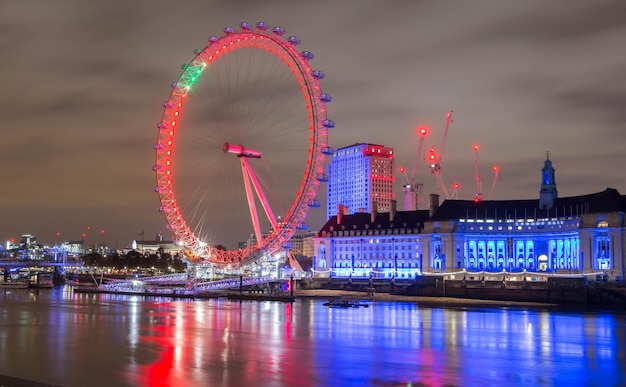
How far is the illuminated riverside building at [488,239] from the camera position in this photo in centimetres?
10856

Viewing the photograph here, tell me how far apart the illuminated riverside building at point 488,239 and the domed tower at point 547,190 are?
0.58 ft

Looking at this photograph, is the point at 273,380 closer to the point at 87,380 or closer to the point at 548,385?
the point at 87,380

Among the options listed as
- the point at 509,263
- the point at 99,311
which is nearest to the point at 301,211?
the point at 99,311

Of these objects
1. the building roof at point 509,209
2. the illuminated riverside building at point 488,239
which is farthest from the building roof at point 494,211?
the illuminated riverside building at point 488,239

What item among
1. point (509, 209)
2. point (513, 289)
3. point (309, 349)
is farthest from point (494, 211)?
point (309, 349)

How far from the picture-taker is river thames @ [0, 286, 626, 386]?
97.0ft

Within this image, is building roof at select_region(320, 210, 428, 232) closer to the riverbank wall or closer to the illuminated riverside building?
the illuminated riverside building

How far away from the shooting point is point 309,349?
127 ft

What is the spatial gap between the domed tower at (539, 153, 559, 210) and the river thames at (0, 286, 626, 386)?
66016 millimetres

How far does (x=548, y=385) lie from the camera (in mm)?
28469

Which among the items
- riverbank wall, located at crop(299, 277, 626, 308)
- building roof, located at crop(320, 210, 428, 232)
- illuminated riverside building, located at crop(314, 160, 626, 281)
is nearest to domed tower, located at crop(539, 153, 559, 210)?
illuminated riverside building, located at crop(314, 160, 626, 281)

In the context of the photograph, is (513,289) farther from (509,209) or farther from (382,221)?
(382,221)

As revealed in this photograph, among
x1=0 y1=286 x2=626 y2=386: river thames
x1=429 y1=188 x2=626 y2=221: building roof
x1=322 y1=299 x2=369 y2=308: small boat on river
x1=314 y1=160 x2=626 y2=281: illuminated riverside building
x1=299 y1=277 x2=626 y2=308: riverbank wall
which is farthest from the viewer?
x1=429 y1=188 x2=626 y2=221: building roof

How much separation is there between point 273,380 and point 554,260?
104m
